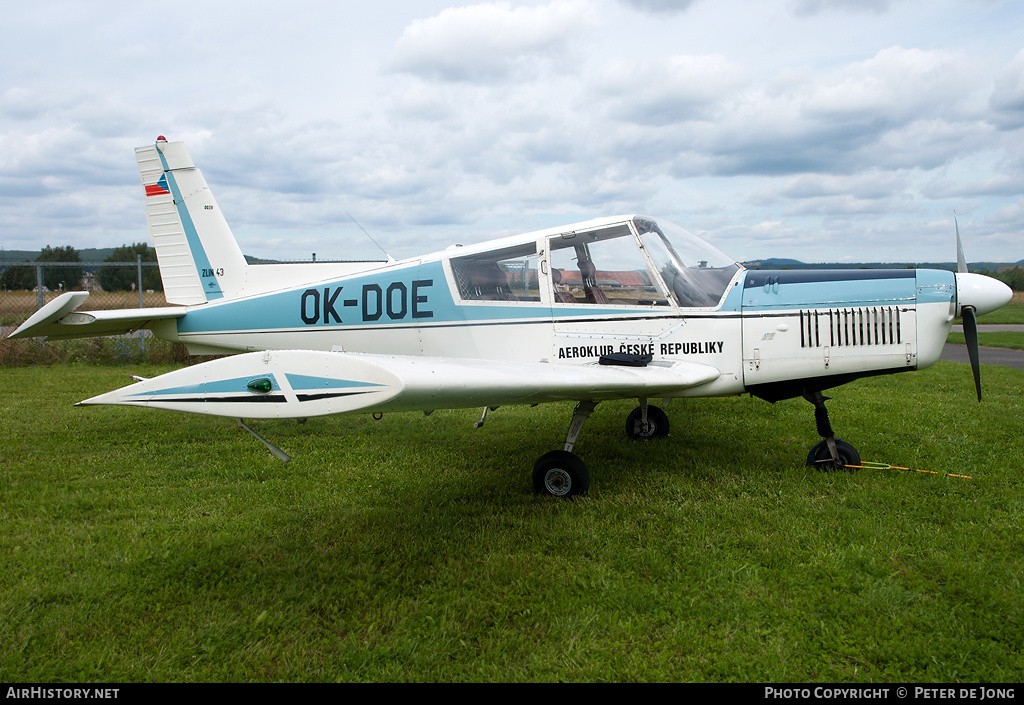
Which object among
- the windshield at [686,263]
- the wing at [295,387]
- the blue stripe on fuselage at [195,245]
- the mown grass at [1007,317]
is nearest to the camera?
the wing at [295,387]

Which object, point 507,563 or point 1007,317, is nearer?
point 507,563

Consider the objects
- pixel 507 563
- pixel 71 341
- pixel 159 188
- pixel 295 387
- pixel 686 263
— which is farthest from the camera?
pixel 71 341

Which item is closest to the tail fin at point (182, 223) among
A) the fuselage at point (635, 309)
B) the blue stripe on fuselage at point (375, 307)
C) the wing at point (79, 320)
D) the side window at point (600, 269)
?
the wing at point (79, 320)

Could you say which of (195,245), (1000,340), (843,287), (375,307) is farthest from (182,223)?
(1000,340)

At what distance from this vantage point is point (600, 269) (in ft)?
17.3

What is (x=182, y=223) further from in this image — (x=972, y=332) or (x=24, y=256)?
(x=24, y=256)

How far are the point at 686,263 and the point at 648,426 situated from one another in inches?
90.5

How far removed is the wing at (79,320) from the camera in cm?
534

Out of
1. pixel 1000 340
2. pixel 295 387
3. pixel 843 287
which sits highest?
pixel 843 287

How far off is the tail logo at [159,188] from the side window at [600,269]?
182 inches

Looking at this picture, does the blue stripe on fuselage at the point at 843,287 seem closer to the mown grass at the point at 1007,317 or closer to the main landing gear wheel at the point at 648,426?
the main landing gear wheel at the point at 648,426

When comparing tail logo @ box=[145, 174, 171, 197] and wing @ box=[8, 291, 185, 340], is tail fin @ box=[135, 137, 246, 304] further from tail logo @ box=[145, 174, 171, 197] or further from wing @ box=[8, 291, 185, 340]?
wing @ box=[8, 291, 185, 340]

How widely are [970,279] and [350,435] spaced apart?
6194 millimetres

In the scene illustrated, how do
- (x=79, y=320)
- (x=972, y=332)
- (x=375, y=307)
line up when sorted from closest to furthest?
(x=972, y=332) < (x=375, y=307) < (x=79, y=320)
